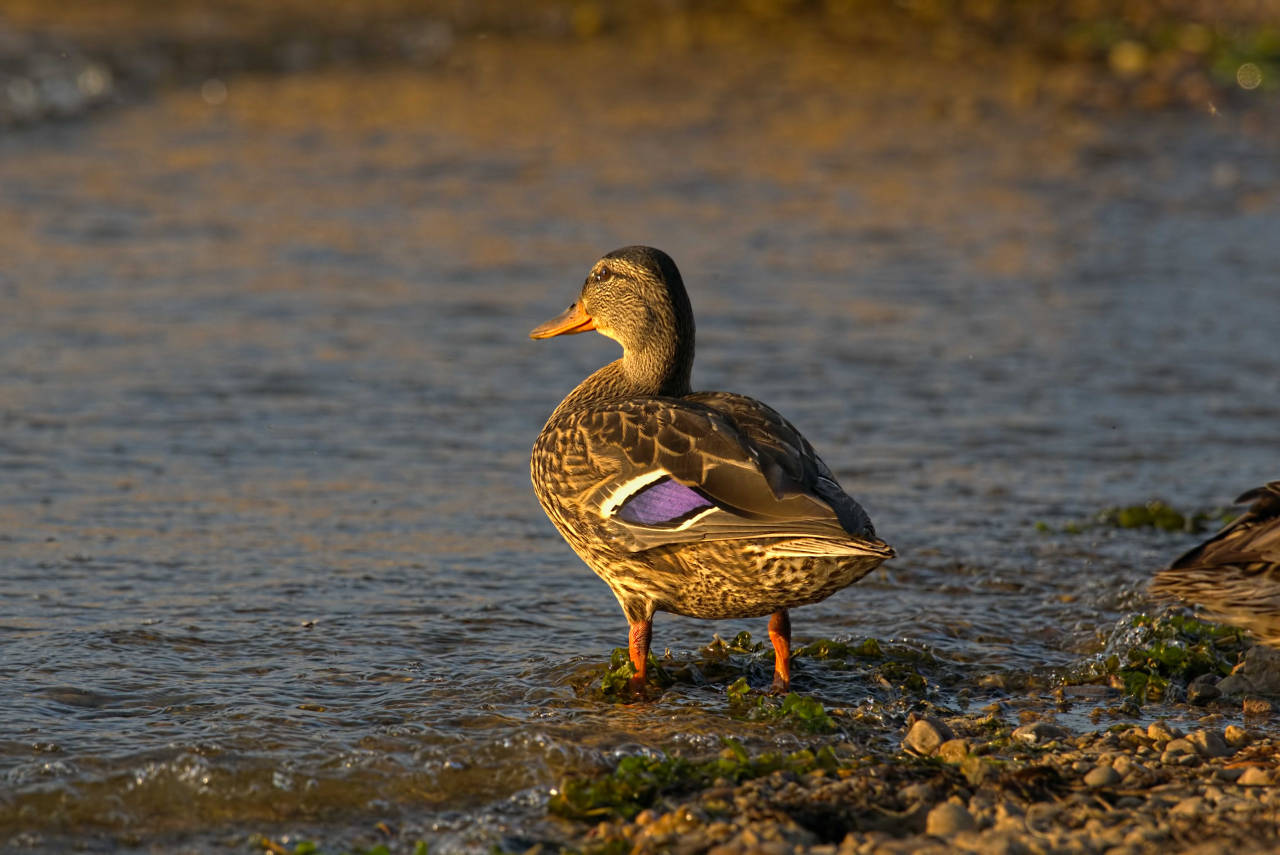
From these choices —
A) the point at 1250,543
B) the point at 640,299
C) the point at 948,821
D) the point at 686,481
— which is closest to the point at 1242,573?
the point at 1250,543

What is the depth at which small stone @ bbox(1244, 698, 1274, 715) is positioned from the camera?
224 inches

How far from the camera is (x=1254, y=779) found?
4891 millimetres

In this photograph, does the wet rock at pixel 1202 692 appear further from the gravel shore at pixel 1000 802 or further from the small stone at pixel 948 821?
the small stone at pixel 948 821

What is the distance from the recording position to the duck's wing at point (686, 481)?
530cm

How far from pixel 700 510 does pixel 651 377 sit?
4.11 feet

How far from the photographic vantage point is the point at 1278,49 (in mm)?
18578

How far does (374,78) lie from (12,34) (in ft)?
17.2

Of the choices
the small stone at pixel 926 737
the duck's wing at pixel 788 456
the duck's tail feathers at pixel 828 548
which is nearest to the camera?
the duck's tail feathers at pixel 828 548

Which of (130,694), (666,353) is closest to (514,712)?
(130,694)

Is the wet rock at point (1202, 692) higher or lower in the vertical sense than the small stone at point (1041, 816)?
higher

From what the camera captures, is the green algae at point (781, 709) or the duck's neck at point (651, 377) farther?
the duck's neck at point (651, 377)

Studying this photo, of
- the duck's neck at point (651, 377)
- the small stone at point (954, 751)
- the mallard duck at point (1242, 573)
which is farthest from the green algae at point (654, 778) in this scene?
the duck's neck at point (651, 377)

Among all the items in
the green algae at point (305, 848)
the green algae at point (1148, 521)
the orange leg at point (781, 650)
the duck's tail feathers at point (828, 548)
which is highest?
the duck's tail feathers at point (828, 548)

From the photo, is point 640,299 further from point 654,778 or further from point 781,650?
point 654,778
